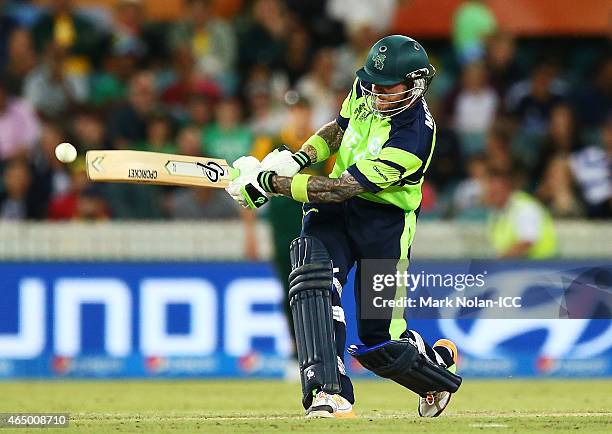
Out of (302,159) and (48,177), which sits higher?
(48,177)

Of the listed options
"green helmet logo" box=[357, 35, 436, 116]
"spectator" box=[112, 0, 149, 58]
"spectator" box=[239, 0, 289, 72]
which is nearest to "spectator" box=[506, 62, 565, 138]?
"spectator" box=[239, 0, 289, 72]

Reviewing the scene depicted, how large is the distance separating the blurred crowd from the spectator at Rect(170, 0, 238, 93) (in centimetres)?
1

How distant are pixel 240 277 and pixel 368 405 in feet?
9.82

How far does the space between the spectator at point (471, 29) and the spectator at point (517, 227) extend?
9.29ft

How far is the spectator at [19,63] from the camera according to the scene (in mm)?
14219

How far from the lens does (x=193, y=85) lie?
14414 mm

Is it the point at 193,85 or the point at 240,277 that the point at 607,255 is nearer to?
the point at 240,277

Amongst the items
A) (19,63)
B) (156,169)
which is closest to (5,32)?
(19,63)

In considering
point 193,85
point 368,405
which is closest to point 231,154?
point 193,85

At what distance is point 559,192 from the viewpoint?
13.4 metres

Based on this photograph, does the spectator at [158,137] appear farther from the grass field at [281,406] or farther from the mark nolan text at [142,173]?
the mark nolan text at [142,173]

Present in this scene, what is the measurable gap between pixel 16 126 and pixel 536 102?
5.20m

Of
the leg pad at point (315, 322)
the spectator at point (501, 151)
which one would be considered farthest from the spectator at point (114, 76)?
the leg pad at point (315, 322)

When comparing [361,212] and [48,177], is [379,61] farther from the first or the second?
[48,177]
